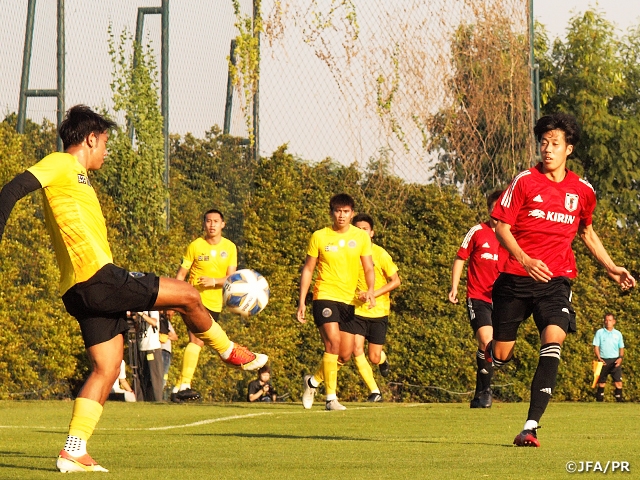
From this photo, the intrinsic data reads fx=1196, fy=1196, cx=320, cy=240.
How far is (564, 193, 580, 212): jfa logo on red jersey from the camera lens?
329 inches

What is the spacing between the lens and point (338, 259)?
13.8 m

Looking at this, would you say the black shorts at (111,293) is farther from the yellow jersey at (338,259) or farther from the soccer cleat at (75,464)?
the yellow jersey at (338,259)

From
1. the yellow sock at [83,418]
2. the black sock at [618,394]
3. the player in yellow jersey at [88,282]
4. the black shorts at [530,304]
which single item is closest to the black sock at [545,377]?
the black shorts at [530,304]

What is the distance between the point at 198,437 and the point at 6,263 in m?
7.43

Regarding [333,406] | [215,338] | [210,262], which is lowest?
[333,406]

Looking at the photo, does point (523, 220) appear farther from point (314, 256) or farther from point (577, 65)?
point (577, 65)

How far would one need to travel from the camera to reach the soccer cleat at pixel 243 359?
24.7 ft

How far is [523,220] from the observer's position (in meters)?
8.35

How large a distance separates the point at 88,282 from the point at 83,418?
75cm

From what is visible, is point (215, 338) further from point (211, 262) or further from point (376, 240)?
point (376, 240)

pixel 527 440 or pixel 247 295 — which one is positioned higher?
pixel 247 295

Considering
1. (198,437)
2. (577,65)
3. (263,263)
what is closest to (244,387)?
(263,263)

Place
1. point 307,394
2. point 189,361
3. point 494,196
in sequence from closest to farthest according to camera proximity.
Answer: point 494,196 < point 307,394 < point 189,361

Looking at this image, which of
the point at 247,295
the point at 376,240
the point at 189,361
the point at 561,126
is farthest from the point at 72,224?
the point at 376,240
